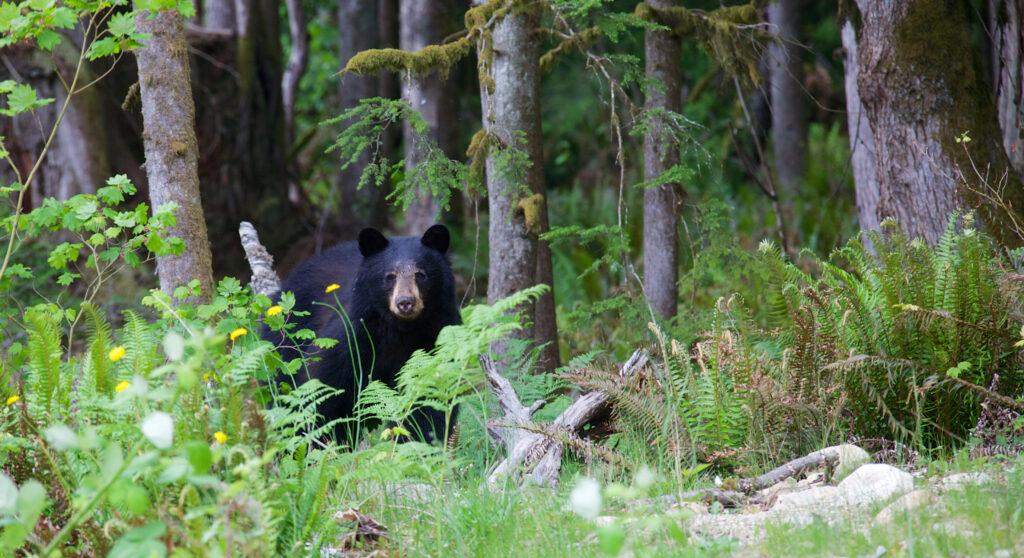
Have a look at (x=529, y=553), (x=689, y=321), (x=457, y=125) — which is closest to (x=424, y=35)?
(x=457, y=125)

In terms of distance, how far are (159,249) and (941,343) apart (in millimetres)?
3577

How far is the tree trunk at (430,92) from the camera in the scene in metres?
9.98

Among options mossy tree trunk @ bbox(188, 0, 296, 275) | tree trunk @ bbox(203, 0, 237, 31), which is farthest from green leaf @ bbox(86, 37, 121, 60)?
tree trunk @ bbox(203, 0, 237, 31)

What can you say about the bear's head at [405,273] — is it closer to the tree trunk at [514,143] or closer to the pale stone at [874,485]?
the tree trunk at [514,143]

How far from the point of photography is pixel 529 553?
2791 millimetres

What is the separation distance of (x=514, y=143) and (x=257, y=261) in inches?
78.4

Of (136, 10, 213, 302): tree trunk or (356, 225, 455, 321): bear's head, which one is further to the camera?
(356, 225, 455, 321): bear's head

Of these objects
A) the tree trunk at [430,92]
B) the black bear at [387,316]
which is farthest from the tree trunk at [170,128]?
the tree trunk at [430,92]

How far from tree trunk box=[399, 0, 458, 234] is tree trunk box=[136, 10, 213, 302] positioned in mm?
5225

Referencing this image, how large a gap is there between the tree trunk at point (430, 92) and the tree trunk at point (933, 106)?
5652 millimetres

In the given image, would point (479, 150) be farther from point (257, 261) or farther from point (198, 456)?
point (198, 456)

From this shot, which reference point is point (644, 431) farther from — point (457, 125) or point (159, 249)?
point (457, 125)

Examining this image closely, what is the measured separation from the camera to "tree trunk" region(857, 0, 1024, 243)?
502 centimetres

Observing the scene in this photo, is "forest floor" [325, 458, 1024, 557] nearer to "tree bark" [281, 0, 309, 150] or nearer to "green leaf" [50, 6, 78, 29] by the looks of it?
"green leaf" [50, 6, 78, 29]
